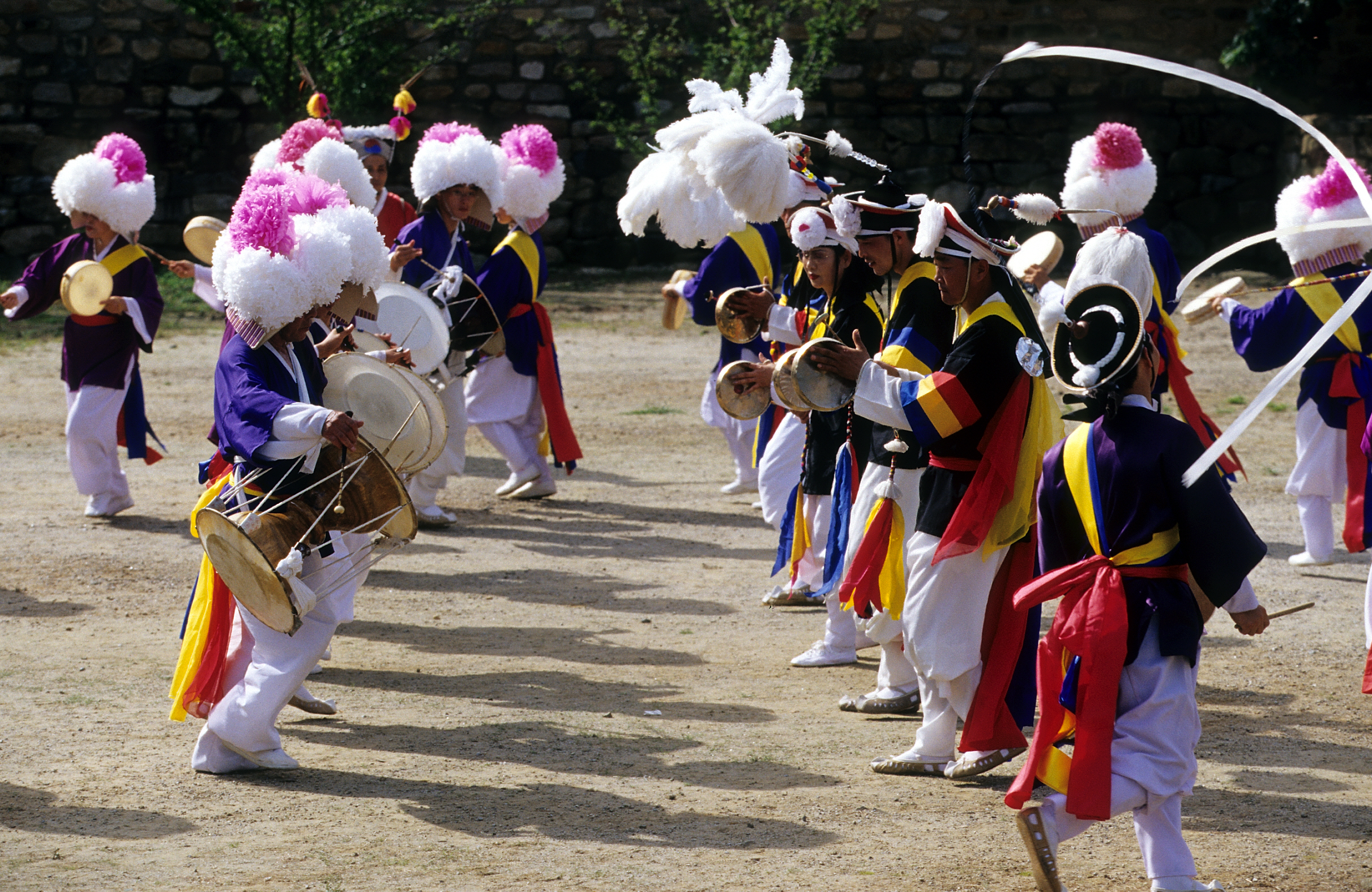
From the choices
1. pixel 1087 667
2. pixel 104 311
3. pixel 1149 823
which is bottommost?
pixel 1149 823

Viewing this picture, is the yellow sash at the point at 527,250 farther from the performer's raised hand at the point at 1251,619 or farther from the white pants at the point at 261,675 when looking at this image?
the performer's raised hand at the point at 1251,619

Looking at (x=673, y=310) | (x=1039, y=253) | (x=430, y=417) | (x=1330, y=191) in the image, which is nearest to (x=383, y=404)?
(x=430, y=417)

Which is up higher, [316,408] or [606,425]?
[316,408]

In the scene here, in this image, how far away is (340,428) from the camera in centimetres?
418

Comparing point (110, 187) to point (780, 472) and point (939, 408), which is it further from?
point (939, 408)

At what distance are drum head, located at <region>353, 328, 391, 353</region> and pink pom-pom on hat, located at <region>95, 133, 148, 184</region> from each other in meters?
2.58

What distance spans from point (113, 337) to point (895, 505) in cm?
493

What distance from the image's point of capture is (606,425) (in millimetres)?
10750

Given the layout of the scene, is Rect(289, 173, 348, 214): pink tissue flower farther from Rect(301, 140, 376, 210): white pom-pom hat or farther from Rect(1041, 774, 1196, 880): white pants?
Rect(1041, 774, 1196, 880): white pants

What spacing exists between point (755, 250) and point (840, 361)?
13.1ft

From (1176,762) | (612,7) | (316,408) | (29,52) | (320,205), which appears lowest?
(1176,762)

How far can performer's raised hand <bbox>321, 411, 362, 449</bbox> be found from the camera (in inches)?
165

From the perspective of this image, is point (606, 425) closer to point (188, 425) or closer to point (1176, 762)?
point (188, 425)

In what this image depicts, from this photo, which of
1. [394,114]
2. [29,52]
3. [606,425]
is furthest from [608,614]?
[29,52]
